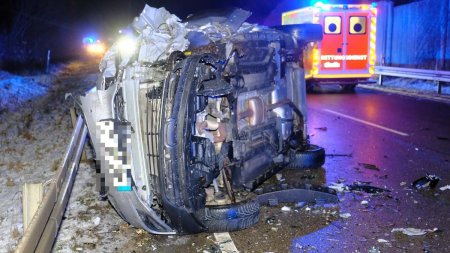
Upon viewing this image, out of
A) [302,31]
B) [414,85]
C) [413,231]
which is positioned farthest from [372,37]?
[413,231]

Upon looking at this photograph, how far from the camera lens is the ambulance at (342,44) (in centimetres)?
1452

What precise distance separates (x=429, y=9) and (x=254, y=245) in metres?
15.0

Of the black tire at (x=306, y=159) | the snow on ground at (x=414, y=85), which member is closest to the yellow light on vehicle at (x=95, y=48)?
the snow on ground at (x=414, y=85)

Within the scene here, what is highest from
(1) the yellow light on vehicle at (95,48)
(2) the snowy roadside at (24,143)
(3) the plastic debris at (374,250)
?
(1) the yellow light on vehicle at (95,48)

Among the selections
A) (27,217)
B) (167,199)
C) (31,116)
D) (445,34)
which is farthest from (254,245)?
(445,34)

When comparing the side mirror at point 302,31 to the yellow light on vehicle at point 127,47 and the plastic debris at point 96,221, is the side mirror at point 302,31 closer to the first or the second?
the yellow light on vehicle at point 127,47

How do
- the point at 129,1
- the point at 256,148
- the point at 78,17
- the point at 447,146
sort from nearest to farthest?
the point at 256,148, the point at 447,146, the point at 78,17, the point at 129,1

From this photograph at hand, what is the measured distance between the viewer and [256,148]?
16.2 ft

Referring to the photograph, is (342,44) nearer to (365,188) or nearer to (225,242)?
(365,188)

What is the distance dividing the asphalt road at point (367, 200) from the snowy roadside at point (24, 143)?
1.46 meters

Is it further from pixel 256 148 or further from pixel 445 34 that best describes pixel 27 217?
pixel 445 34

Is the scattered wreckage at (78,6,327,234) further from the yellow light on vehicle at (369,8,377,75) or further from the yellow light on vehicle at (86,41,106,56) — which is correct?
the yellow light on vehicle at (86,41,106,56)

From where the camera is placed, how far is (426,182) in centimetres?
538

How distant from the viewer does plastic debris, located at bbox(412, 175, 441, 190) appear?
5.33m
